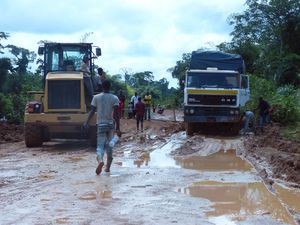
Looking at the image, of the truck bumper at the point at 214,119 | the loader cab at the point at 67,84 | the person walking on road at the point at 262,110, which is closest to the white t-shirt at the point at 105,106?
the loader cab at the point at 67,84

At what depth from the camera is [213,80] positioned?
20.2m

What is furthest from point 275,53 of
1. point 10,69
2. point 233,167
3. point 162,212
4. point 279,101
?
→ point 162,212

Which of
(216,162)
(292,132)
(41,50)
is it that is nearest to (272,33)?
(292,132)

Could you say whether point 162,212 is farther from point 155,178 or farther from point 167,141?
point 167,141

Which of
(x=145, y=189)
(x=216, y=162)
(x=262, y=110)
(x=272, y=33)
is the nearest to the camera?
(x=145, y=189)

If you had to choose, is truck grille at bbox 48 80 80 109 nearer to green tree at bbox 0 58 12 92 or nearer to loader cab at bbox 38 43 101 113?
loader cab at bbox 38 43 101 113

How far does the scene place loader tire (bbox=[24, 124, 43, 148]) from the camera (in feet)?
53.5

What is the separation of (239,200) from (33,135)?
9.61m

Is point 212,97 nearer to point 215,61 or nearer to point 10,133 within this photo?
point 215,61

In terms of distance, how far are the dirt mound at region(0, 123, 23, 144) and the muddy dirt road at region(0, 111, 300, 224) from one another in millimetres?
4596

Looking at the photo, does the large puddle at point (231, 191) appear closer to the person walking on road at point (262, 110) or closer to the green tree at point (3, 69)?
the person walking on road at point (262, 110)

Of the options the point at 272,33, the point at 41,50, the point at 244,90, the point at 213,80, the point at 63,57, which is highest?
the point at 272,33

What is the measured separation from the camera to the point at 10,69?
125 feet

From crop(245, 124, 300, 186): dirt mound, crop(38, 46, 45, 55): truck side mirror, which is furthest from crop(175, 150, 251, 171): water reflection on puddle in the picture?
crop(38, 46, 45, 55): truck side mirror
